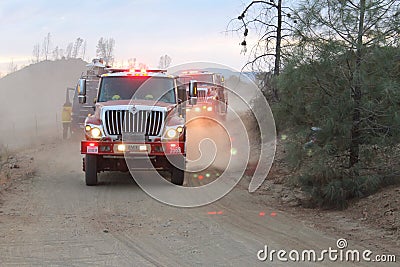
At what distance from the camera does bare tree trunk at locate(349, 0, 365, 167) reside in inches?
351

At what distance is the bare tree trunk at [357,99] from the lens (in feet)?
29.3

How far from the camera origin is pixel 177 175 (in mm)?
11734

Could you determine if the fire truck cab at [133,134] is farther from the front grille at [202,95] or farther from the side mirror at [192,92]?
the front grille at [202,95]

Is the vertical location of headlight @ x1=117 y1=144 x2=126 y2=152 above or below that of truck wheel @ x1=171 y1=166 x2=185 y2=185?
above

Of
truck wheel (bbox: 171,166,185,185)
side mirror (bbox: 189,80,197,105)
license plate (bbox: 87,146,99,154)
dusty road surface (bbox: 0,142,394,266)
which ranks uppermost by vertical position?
side mirror (bbox: 189,80,197,105)

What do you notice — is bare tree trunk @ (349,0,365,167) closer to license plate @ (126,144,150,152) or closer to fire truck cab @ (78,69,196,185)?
fire truck cab @ (78,69,196,185)

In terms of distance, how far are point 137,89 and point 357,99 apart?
563 cm

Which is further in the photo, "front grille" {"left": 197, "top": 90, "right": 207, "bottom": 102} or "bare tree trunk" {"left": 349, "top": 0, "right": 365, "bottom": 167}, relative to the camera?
"front grille" {"left": 197, "top": 90, "right": 207, "bottom": 102}

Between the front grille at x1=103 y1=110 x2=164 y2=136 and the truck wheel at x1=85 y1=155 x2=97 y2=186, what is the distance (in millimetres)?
709

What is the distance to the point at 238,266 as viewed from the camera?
608cm

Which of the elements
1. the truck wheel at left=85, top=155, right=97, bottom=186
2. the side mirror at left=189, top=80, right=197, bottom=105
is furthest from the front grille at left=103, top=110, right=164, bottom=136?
the side mirror at left=189, top=80, right=197, bottom=105

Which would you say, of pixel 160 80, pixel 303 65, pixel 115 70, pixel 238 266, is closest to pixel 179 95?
pixel 160 80

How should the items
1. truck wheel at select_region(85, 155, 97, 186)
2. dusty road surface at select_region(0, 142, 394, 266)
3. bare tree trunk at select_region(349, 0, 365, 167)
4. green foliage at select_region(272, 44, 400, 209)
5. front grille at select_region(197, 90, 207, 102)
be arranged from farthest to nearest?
front grille at select_region(197, 90, 207, 102), truck wheel at select_region(85, 155, 97, 186), bare tree trunk at select_region(349, 0, 365, 167), green foliage at select_region(272, 44, 400, 209), dusty road surface at select_region(0, 142, 394, 266)

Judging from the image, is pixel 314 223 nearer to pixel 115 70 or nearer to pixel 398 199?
pixel 398 199
